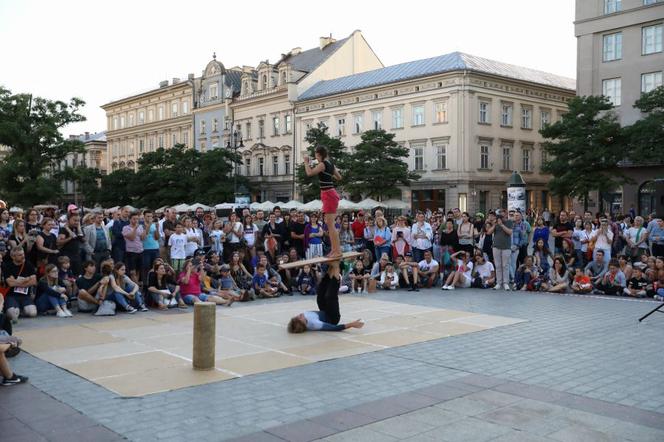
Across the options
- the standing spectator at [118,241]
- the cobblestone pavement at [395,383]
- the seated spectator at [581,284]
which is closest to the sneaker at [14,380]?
the cobblestone pavement at [395,383]

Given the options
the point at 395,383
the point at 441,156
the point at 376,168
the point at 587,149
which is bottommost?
the point at 395,383

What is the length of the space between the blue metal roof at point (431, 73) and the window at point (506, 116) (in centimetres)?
233

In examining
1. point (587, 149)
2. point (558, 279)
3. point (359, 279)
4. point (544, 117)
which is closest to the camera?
point (558, 279)

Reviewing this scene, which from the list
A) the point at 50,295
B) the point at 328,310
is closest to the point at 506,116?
the point at 328,310

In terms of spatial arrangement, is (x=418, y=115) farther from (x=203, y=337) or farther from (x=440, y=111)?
(x=203, y=337)

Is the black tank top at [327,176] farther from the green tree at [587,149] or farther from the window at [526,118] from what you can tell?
the window at [526,118]

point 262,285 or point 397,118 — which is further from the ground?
point 397,118

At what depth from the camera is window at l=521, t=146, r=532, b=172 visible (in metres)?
52.4

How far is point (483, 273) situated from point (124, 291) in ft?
30.1

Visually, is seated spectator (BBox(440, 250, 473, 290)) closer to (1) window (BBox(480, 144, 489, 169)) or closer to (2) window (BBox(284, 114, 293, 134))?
(1) window (BBox(480, 144, 489, 169))

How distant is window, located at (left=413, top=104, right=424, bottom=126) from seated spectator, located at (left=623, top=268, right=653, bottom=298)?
115 ft

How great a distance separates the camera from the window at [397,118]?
51156 millimetres

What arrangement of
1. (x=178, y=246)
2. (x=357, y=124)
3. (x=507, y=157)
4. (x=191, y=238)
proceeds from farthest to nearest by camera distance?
(x=357, y=124) → (x=507, y=157) → (x=191, y=238) → (x=178, y=246)

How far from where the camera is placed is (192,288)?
14.1 m
